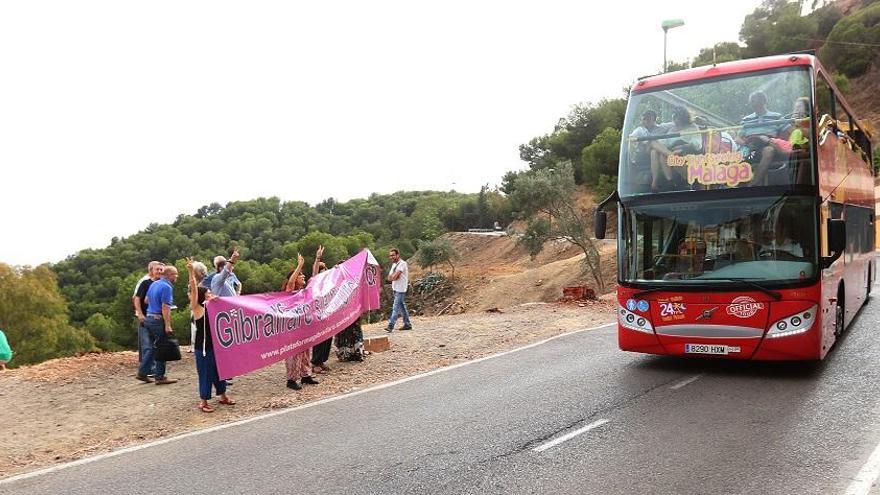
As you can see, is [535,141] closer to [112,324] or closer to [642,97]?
[112,324]

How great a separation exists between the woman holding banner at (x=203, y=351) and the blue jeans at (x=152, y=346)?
164 cm

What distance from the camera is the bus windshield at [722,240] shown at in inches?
320

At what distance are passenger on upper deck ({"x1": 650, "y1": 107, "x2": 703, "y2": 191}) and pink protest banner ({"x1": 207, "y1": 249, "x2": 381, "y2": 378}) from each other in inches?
214

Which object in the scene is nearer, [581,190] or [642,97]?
[642,97]

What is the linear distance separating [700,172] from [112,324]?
69242 millimetres

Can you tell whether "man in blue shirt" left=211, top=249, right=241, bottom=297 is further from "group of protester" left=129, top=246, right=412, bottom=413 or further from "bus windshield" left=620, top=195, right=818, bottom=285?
"bus windshield" left=620, top=195, right=818, bottom=285

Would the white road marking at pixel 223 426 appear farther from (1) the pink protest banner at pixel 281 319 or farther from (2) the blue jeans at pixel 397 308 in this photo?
(2) the blue jeans at pixel 397 308

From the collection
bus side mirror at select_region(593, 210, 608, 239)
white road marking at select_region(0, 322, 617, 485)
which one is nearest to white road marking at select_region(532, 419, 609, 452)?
bus side mirror at select_region(593, 210, 608, 239)

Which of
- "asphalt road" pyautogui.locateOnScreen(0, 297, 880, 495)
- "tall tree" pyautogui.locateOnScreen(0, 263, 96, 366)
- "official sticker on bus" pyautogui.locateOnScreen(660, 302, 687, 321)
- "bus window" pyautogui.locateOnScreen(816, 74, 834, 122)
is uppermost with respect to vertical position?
"bus window" pyautogui.locateOnScreen(816, 74, 834, 122)

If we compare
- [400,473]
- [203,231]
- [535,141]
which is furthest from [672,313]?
[203,231]

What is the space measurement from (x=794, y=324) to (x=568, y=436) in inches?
147

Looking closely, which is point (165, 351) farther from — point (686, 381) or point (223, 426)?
point (686, 381)

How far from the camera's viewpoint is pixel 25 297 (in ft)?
164

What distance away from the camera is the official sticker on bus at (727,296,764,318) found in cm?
824
